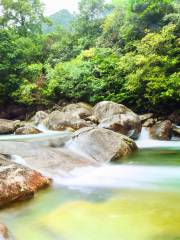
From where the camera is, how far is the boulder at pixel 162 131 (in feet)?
39.7

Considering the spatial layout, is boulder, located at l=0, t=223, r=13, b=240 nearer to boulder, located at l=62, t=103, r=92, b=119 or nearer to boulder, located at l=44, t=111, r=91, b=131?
boulder, located at l=44, t=111, r=91, b=131

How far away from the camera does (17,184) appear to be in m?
5.04

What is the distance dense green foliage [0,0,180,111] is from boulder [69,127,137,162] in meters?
5.34

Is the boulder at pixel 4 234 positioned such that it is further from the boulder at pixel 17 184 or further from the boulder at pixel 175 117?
the boulder at pixel 175 117

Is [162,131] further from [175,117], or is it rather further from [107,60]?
[107,60]

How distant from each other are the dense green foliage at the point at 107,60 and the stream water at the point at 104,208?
7441 millimetres

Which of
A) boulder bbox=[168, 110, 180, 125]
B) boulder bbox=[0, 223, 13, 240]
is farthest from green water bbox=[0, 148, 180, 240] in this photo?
boulder bbox=[168, 110, 180, 125]

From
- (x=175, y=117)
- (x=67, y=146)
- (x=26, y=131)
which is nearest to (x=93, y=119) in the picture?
(x=26, y=131)

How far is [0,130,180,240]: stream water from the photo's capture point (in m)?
3.79

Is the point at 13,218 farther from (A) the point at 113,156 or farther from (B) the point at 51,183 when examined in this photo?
(A) the point at 113,156

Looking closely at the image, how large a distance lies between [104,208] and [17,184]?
1.50 metres

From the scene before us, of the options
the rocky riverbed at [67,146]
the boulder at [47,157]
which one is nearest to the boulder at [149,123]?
the rocky riverbed at [67,146]

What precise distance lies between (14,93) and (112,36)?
7.35 metres

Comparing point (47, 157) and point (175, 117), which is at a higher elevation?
point (175, 117)
